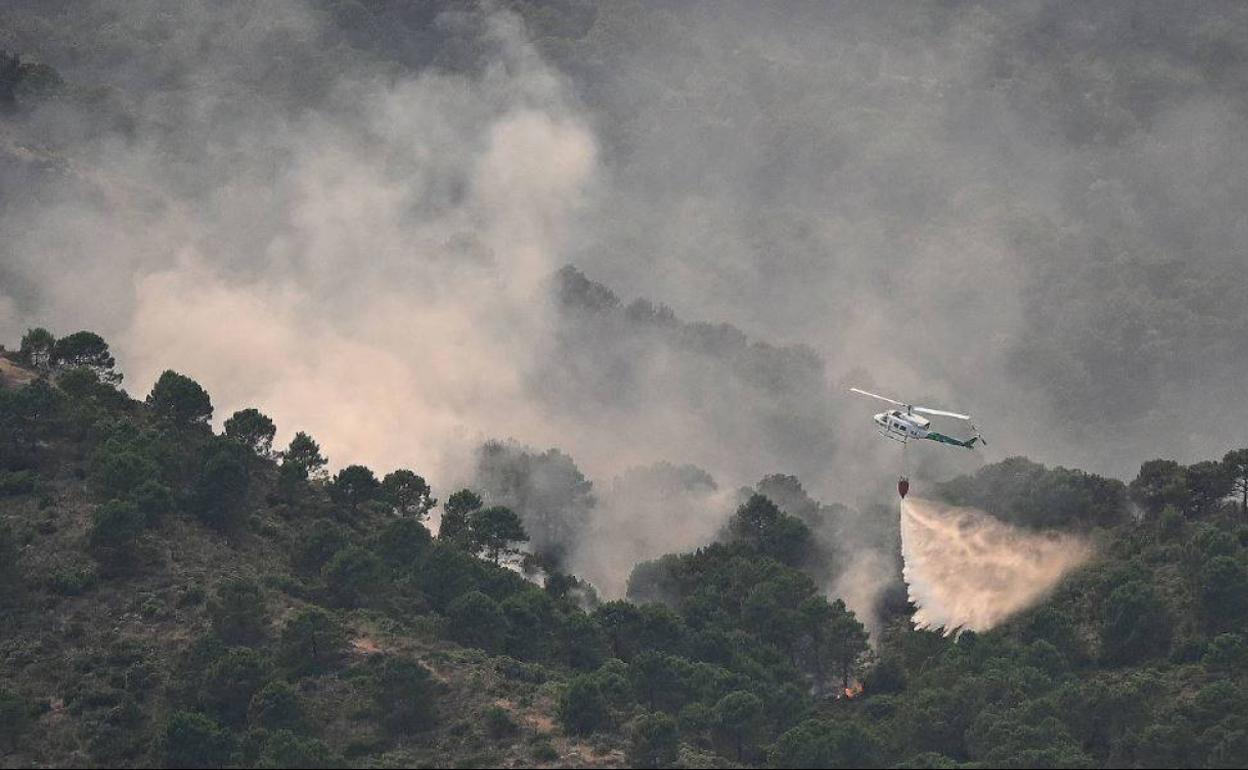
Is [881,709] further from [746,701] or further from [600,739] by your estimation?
[600,739]

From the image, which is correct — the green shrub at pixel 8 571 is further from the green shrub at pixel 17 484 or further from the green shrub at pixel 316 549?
the green shrub at pixel 316 549

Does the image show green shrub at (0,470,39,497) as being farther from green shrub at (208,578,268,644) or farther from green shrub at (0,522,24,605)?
green shrub at (208,578,268,644)

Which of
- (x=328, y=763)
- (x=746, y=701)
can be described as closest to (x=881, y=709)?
(x=746, y=701)

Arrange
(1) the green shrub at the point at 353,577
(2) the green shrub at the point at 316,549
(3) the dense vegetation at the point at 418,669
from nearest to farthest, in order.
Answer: (3) the dense vegetation at the point at 418,669, (1) the green shrub at the point at 353,577, (2) the green shrub at the point at 316,549

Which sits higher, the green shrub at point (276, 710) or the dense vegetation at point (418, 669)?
the dense vegetation at point (418, 669)

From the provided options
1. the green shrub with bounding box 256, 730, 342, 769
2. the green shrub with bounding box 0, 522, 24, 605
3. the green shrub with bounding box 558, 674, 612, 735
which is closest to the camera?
the green shrub with bounding box 256, 730, 342, 769

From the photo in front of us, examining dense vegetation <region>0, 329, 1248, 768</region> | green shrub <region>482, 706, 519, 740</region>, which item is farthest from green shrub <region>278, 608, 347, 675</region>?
green shrub <region>482, 706, 519, 740</region>

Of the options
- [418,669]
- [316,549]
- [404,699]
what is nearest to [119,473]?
[316,549]

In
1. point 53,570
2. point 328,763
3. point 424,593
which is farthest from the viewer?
point 424,593

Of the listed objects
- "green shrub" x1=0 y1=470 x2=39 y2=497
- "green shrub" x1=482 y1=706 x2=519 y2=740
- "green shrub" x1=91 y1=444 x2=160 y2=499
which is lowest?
"green shrub" x1=482 y1=706 x2=519 y2=740

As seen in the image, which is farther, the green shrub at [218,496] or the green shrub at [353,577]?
the green shrub at [218,496]

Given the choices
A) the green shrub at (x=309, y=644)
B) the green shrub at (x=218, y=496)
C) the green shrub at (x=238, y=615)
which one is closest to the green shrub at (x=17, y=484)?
the green shrub at (x=218, y=496)
